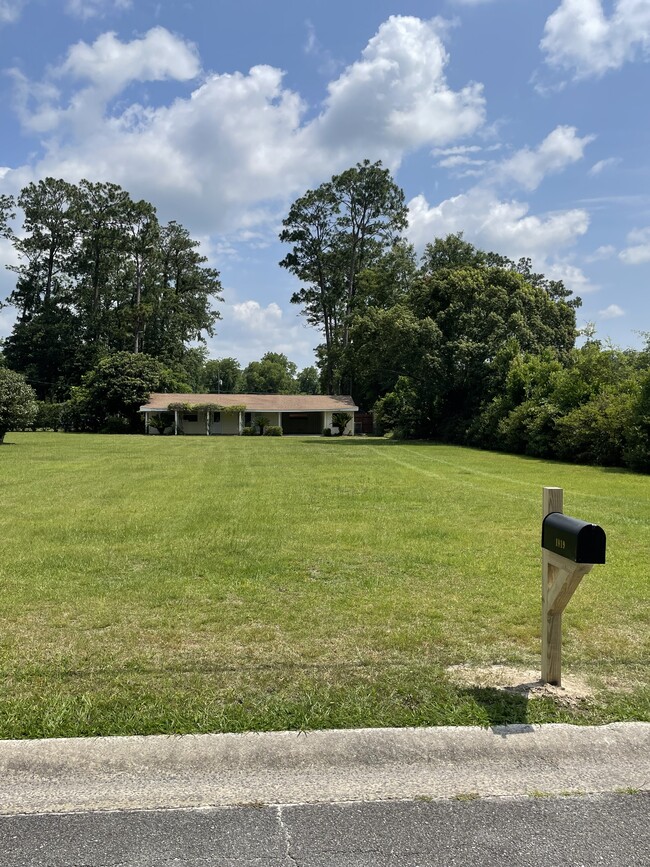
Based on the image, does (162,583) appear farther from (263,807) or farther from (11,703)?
(263,807)

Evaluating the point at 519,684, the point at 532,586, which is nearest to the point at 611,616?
the point at 532,586

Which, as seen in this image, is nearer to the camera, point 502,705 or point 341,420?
point 502,705

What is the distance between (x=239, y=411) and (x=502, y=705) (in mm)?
44182

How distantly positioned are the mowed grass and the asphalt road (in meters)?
0.56

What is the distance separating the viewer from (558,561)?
3.10 m

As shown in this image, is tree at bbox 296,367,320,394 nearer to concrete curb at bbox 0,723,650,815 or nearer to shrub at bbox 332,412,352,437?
shrub at bbox 332,412,352,437

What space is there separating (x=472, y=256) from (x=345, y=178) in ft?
45.3

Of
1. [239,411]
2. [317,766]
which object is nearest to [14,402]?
[239,411]

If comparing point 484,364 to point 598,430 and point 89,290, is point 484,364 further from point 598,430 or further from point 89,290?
point 89,290

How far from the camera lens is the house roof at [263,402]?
46312 millimetres

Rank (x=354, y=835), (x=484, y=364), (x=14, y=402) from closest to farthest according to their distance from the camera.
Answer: (x=354, y=835) → (x=14, y=402) → (x=484, y=364)

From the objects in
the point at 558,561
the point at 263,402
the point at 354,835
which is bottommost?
the point at 354,835

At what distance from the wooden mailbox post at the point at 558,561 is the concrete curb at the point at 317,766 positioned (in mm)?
466

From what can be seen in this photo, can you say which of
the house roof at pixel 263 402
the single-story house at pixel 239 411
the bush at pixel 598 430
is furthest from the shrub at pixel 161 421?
the bush at pixel 598 430
